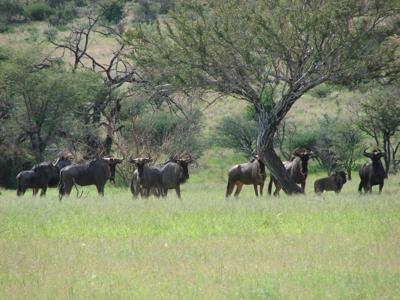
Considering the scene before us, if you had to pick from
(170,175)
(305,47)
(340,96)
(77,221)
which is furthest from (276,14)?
(340,96)

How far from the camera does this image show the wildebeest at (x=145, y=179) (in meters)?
26.7

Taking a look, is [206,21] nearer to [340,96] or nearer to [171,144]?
[171,144]

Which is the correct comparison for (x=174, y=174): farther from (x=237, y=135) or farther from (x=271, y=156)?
→ (x=237, y=135)

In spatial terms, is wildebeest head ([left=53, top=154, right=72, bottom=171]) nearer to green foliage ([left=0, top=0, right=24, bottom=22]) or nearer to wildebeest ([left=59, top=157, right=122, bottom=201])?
wildebeest ([left=59, top=157, right=122, bottom=201])

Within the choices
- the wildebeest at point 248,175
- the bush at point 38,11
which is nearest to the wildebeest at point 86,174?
the wildebeest at point 248,175

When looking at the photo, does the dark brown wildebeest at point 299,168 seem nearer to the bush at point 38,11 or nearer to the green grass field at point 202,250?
the green grass field at point 202,250

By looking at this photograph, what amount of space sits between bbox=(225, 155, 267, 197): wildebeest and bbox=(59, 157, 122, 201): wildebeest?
3502 millimetres

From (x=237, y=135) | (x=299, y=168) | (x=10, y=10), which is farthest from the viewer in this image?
(x=10, y=10)

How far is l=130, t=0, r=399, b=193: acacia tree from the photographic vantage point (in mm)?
25578

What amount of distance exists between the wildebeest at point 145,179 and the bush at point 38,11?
63.2 m

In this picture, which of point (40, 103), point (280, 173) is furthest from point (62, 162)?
point (40, 103)

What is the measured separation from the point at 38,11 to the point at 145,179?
64.1 metres

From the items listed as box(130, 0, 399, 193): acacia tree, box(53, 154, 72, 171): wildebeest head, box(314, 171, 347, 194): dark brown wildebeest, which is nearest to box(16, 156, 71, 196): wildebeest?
box(53, 154, 72, 171): wildebeest head

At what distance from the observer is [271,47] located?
25922 mm
